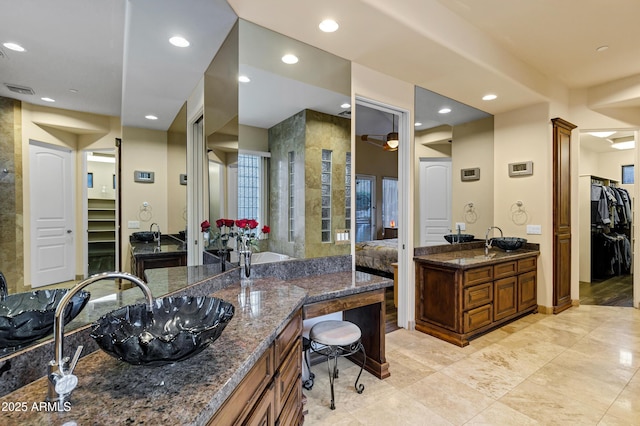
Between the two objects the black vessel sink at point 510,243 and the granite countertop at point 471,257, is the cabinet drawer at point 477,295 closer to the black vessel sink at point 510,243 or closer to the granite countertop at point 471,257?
the granite countertop at point 471,257

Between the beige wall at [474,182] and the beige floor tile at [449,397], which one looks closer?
the beige floor tile at [449,397]

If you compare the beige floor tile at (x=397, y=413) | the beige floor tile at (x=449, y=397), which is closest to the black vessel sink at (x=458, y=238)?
the beige floor tile at (x=449, y=397)

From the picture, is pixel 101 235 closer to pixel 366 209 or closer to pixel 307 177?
pixel 307 177

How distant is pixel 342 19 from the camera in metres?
2.29

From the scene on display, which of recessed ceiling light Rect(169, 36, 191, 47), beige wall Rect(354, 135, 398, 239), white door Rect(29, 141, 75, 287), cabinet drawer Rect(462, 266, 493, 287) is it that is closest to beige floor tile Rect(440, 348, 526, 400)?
cabinet drawer Rect(462, 266, 493, 287)

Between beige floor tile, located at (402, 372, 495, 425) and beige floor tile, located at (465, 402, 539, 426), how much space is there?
4cm

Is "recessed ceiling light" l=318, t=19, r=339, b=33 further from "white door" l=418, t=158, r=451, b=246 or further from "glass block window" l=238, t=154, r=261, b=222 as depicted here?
"white door" l=418, t=158, r=451, b=246

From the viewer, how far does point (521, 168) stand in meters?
4.28

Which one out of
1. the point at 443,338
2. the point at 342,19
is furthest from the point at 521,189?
the point at 342,19

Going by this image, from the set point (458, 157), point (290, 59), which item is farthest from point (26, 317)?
point (458, 157)

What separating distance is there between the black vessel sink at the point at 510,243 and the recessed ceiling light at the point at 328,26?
3449 millimetres

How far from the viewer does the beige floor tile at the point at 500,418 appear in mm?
2014

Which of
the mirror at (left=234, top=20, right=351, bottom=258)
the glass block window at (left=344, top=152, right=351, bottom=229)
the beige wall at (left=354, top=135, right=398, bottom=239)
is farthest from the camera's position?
the beige wall at (left=354, top=135, right=398, bottom=239)

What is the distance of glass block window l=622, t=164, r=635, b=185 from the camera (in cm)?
674
